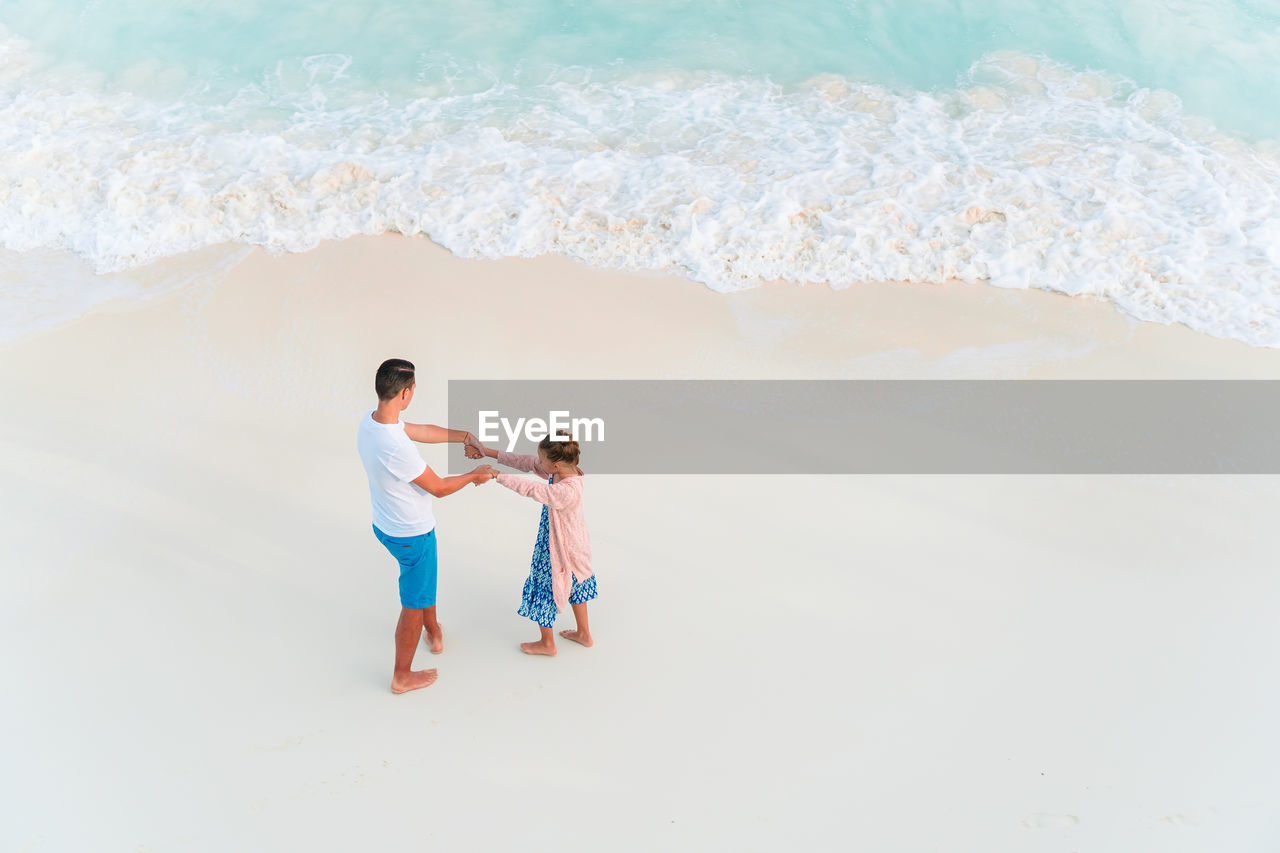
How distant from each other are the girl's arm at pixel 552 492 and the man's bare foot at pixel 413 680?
94 centimetres

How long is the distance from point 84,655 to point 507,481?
2.14m

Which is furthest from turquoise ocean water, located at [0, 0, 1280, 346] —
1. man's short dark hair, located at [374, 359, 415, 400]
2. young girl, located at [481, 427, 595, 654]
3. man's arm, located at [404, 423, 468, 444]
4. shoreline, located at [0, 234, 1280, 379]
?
man's short dark hair, located at [374, 359, 415, 400]

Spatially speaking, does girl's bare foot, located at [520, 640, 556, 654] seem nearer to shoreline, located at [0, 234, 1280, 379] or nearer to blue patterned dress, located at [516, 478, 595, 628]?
blue patterned dress, located at [516, 478, 595, 628]

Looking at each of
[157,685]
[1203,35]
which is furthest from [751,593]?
[1203,35]

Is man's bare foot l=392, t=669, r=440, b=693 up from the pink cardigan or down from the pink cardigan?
down

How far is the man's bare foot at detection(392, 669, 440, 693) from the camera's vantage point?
141 inches

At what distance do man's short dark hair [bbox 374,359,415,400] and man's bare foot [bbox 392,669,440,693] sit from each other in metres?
1.23

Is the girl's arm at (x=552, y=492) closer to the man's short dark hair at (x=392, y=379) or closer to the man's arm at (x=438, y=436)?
the man's arm at (x=438, y=436)

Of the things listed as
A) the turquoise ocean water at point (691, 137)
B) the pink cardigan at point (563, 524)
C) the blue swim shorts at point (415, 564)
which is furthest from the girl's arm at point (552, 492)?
the turquoise ocean water at point (691, 137)

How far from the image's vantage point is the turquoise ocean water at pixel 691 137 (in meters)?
6.53

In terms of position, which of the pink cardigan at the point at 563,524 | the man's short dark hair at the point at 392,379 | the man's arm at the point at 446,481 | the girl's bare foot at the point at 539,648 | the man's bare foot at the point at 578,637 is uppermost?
the man's short dark hair at the point at 392,379

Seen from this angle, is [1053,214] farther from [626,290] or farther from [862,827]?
[862,827]

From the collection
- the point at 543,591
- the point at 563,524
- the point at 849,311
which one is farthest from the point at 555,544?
the point at 849,311

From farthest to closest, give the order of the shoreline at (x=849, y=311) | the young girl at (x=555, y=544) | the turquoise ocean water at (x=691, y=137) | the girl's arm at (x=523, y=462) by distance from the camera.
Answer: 1. the turquoise ocean water at (x=691, y=137)
2. the shoreline at (x=849, y=311)
3. the girl's arm at (x=523, y=462)
4. the young girl at (x=555, y=544)
